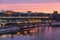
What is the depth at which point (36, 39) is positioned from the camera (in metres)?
11.3

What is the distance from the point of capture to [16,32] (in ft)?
42.4

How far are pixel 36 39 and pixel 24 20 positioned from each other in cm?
562

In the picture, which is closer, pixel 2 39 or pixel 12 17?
pixel 2 39

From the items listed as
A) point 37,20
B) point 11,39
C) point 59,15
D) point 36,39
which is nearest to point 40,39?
point 36,39

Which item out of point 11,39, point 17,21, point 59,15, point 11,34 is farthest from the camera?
point 17,21

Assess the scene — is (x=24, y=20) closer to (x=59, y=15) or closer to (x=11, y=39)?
(x=59, y=15)

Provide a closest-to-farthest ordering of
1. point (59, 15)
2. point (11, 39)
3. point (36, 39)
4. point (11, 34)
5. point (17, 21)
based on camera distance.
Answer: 1. point (11, 39)
2. point (36, 39)
3. point (11, 34)
4. point (59, 15)
5. point (17, 21)

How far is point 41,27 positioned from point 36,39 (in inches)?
272

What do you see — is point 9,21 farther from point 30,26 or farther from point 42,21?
point 42,21

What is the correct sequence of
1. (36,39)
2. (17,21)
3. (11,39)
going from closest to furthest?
(11,39)
(36,39)
(17,21)

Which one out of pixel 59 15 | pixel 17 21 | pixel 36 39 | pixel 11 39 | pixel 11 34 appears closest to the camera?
pixel 11 39

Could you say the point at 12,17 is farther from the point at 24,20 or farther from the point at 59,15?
the point at 59,15

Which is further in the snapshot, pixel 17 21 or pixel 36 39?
pixel 17 21

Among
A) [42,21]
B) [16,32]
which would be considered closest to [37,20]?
[42,21]
